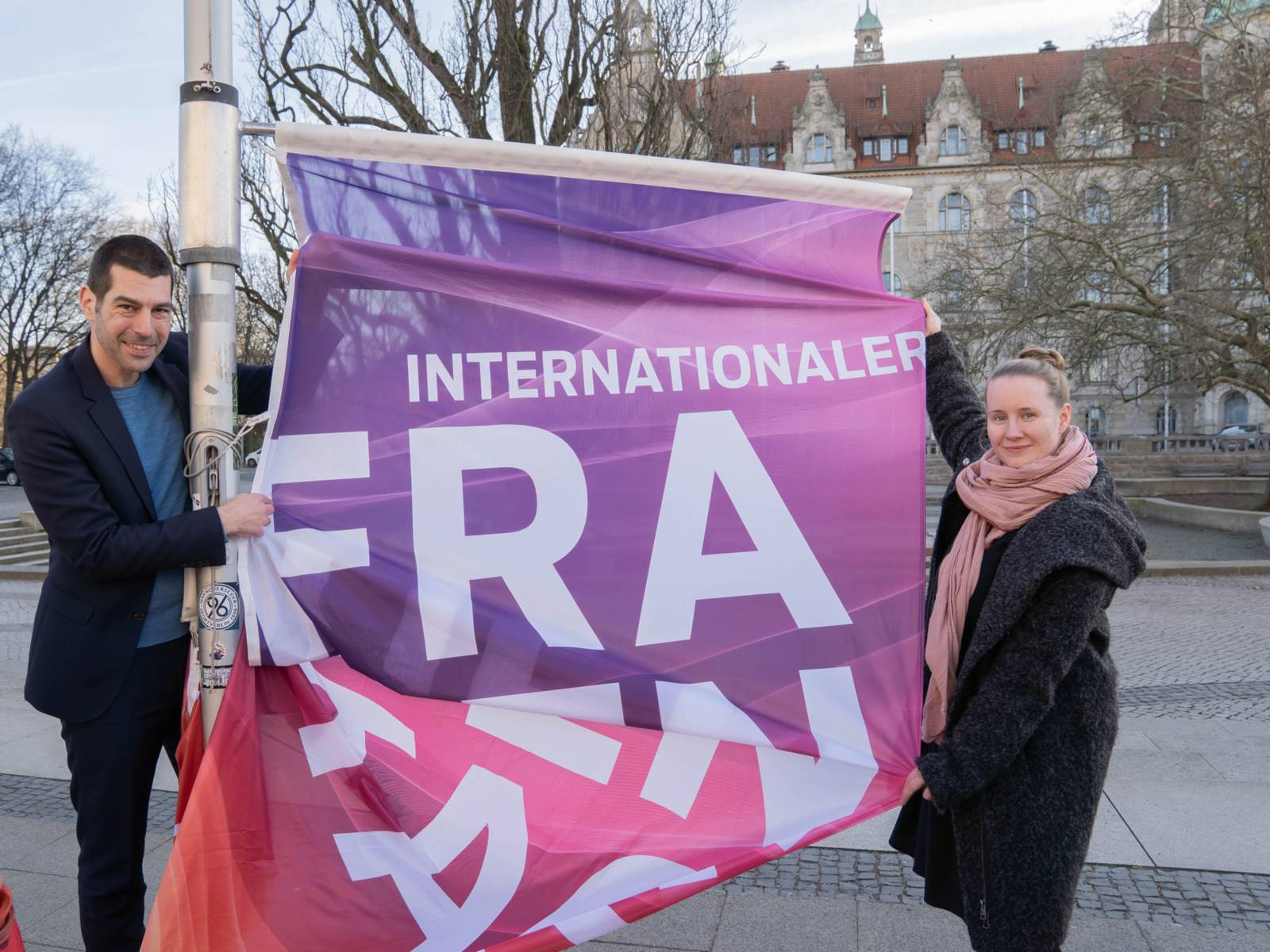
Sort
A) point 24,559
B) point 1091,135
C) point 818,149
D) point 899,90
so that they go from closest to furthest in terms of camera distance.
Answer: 1. point 24,559
2. point 1091,135
3. point 818,149
4. point 899,90

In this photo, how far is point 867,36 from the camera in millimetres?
73625

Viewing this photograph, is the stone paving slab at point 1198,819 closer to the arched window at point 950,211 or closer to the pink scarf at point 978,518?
the pink scarf at point 978,518

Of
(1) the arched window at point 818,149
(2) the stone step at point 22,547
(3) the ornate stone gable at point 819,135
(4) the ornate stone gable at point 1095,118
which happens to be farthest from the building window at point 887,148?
(2) the stone step at point 22,547

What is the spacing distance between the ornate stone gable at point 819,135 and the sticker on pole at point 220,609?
5878 centimetres

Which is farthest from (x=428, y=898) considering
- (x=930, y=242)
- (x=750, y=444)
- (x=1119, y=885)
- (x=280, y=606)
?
(x=930, y=242)

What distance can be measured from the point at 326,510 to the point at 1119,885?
9.92ft

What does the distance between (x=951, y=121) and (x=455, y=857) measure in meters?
60.9

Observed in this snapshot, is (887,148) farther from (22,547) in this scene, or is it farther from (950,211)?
(22,547)

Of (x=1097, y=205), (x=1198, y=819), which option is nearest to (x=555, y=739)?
(x=1198, y=819)

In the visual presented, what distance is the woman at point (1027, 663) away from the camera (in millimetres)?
2152

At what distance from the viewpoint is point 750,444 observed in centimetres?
247

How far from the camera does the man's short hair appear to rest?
2.29m

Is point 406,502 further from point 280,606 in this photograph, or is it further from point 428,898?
point 428,898

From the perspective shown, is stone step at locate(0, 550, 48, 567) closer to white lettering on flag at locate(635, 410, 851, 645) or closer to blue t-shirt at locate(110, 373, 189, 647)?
blue t-shirt at locate(110, 373, 189, 647)
